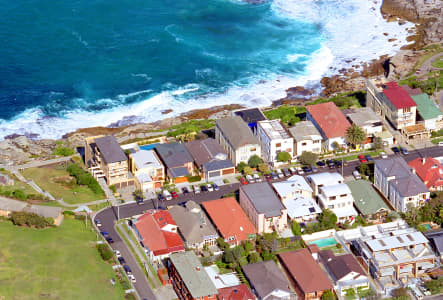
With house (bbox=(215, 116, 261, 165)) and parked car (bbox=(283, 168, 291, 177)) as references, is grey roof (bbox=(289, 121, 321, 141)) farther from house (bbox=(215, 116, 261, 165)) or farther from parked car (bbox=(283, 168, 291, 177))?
Result: house (bbox=(215, 116, 261, 165))

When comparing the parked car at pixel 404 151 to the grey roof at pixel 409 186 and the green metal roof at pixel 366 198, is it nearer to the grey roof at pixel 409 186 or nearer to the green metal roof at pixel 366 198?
the grey roof at pixel 409 186

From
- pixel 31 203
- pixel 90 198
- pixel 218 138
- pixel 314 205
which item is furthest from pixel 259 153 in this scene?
pixel 31 203

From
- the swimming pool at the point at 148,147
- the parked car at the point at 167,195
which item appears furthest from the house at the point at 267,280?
the swimming pool at the point at 148,147

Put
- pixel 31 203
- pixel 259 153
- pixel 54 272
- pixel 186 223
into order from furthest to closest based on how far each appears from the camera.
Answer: pixel 259 153 → pixel 31 203 → pixel 186 223 → pixel 54 272

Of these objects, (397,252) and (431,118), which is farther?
(431,118)

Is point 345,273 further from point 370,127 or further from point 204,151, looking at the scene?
point 370,127

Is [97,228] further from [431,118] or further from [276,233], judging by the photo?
[431,118]
